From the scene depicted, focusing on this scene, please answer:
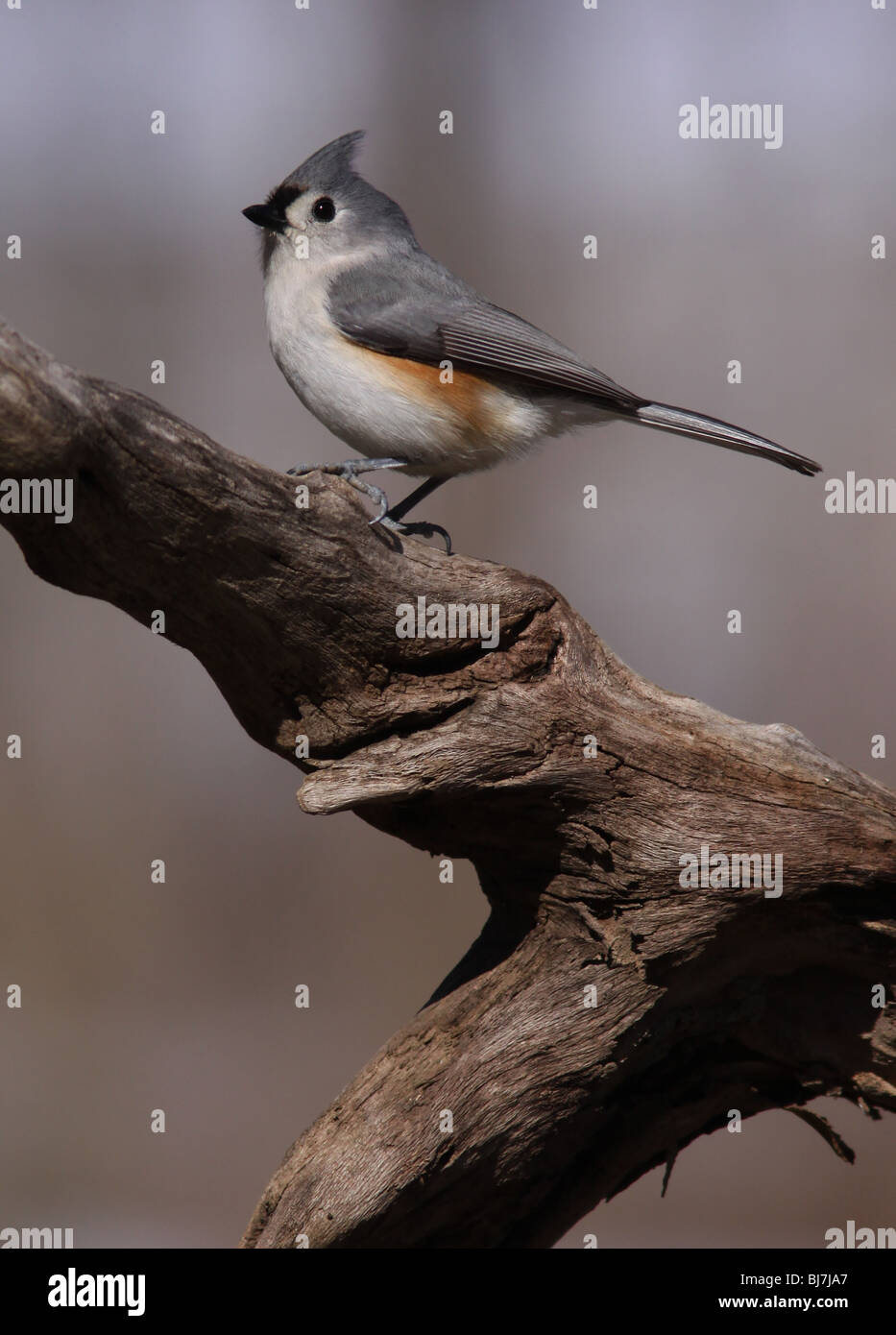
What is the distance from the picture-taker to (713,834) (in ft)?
8.34

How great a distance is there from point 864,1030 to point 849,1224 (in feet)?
8.05

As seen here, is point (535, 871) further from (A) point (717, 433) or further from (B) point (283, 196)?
(B) point (283, 196)

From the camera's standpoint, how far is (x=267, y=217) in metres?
3.17

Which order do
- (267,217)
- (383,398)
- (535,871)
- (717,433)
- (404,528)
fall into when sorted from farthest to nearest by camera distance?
(267,217) < (717,433) < (383,398) < (404,528) < (535,871)

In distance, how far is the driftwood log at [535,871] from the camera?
2.39 m

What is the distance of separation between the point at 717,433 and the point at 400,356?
883 millimetres

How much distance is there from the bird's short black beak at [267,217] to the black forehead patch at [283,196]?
0.04ft

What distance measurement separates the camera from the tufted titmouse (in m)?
2.96

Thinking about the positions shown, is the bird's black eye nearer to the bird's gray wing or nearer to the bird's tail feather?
the bird's gray wing

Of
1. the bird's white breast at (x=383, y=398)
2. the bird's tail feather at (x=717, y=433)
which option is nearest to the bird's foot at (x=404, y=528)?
the bird's white breast at (x=383, y=398)

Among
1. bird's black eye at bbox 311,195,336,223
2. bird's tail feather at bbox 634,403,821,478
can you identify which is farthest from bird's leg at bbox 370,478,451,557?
bird's black eye at bbox 311,195,336,223

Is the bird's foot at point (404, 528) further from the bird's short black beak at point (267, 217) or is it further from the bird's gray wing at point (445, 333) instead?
the bird's short black beak at point (267, 217)

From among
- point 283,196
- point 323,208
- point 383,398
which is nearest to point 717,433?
point 383,398

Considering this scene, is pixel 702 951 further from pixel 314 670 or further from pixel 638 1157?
pixel 314 670
